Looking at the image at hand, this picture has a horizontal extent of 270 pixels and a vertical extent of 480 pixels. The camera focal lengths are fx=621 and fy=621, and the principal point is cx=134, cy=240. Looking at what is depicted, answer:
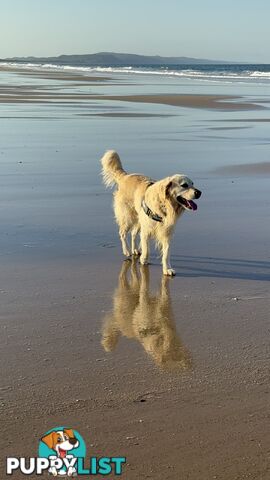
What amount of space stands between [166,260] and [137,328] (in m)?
1.58

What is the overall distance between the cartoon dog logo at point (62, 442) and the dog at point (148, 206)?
2946mm

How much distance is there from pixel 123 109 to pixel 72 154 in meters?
11.1

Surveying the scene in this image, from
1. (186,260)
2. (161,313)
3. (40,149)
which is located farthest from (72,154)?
(161,313)

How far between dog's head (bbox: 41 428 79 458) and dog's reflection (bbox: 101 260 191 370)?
0.97 m

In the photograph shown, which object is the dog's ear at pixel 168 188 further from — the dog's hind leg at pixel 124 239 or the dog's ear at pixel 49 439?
the dog's ear at pixel 49 439

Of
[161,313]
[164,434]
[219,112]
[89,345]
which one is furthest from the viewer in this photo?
[219,112]

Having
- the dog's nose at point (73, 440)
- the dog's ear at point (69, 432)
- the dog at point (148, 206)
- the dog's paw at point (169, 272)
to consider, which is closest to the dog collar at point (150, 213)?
the dog at point (148, 206)

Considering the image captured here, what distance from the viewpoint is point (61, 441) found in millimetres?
3121

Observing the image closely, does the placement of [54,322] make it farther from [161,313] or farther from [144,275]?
[144,275]

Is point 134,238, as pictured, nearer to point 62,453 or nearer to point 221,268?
point 221,268

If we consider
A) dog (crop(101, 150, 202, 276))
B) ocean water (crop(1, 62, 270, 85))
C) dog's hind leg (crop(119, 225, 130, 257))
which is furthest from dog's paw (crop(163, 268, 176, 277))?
ocean water (crop(1, 62, 270, 85))

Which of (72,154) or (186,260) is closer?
(186,260)

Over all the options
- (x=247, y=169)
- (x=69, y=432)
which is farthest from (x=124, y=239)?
(x=247, y=169)

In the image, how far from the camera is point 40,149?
1304 cm
